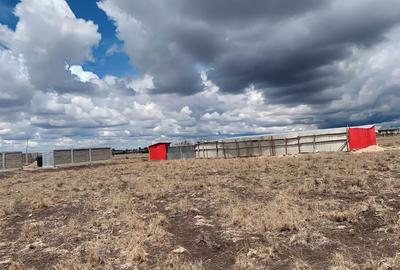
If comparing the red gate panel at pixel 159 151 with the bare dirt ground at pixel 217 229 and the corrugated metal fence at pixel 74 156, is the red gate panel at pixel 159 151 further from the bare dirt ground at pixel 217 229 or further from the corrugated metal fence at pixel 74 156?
the bare dirt ground at pixel 217 229

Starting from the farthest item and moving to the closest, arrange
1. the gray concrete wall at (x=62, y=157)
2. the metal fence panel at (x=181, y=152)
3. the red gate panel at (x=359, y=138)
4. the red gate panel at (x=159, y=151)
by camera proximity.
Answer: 1. the red gate panel at (x=159, y=151)
2. the metal fence panel at (x=181, y=152)
3. the gray concrete wall at (x=62, y=157)
4. the red gate panel at (x=359, y=138)

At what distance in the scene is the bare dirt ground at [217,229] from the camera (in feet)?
26.3

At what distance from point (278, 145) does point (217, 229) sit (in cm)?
4606

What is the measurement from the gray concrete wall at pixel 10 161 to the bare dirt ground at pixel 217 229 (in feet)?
150

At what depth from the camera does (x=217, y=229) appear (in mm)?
10633

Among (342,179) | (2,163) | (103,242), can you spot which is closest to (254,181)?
(342,179)

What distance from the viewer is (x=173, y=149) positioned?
71.5m

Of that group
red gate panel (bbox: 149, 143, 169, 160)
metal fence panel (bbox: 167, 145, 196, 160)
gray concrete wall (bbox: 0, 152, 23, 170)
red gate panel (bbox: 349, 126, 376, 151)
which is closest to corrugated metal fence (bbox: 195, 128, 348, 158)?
red gate panel (bbox: 349, 126, 376, 151)

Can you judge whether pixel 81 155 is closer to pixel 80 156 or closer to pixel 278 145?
pixel 80 156

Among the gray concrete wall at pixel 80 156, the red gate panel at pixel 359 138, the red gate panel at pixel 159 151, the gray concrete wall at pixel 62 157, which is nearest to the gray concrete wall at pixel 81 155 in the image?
the gray concrete wall at pixel 80 156

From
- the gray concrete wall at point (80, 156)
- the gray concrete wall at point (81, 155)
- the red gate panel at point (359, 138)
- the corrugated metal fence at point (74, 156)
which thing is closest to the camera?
the red gate panel at point (359, 138)

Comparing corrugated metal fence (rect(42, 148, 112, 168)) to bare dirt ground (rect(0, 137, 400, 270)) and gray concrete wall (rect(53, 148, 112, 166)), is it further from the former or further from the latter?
bare dirt ground (rect(0, 137, 400, 270))

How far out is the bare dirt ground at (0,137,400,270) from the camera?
802cm

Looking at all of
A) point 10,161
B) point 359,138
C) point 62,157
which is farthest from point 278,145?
point 10,161
